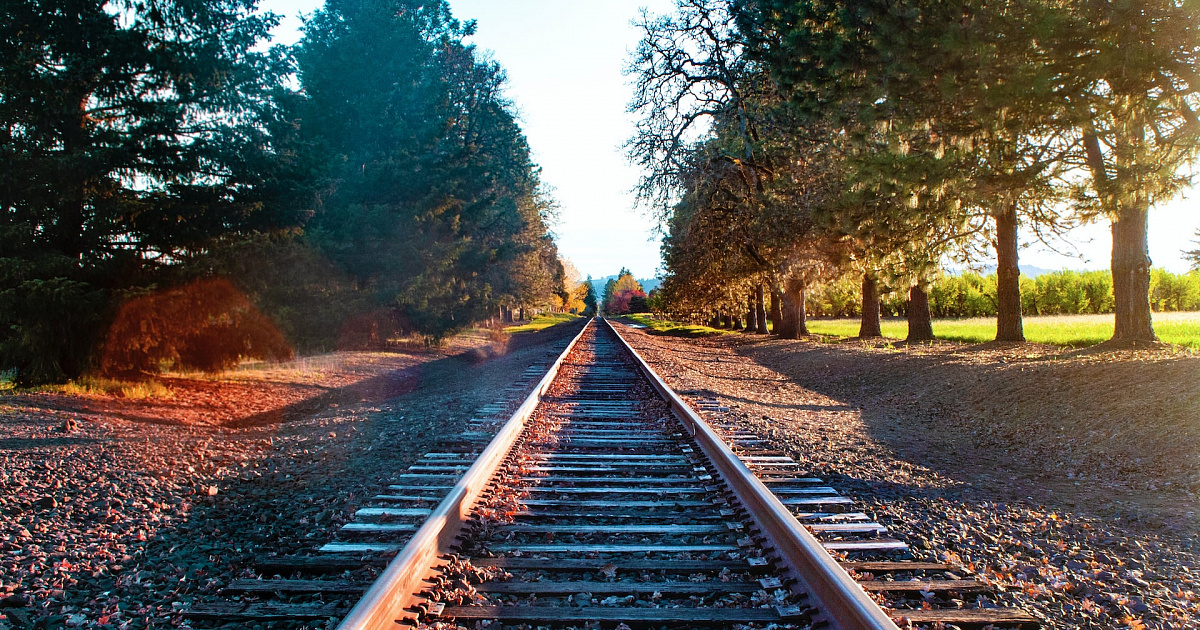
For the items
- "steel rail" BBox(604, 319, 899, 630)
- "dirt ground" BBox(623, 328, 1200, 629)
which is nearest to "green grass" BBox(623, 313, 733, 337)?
"dirt ground" BBox(623, 328, 1200, 629)

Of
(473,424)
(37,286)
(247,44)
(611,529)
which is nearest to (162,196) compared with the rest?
(37,286)

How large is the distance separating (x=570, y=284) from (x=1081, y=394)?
297 feet

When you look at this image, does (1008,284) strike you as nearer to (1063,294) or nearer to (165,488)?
(165,488)

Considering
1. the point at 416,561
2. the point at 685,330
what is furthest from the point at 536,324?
the point at 416,561

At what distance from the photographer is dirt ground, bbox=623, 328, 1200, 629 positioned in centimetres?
344

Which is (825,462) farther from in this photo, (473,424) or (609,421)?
(473,424)

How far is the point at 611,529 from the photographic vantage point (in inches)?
155

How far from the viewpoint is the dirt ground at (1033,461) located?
11.3 feet

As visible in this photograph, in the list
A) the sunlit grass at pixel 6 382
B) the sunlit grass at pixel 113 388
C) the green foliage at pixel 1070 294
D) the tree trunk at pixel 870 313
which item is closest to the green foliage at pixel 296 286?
the sunlit grass at pixel 113 388

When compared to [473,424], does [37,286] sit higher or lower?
higher

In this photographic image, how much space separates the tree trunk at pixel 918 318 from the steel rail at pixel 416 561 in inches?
647

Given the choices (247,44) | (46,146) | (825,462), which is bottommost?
(825,462)

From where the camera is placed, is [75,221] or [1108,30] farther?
[75,221]

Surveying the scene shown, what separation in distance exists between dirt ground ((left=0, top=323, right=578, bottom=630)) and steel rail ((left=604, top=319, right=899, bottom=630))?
8.36 ft
